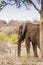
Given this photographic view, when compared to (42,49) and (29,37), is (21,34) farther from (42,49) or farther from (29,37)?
(42,49)

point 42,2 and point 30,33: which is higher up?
point 42,2

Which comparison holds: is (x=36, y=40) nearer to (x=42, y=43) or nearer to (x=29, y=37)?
(x=29, y=37)

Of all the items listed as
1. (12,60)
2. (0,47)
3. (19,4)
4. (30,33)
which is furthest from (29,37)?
(12,60)

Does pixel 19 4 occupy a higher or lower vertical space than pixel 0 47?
higher

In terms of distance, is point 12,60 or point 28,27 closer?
point 12,60

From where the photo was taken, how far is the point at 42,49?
38.3 ft

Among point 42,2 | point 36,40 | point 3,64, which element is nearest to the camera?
point 3,64

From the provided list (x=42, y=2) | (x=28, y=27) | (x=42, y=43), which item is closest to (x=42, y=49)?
(x=42, y=43)

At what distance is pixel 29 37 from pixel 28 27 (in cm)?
40

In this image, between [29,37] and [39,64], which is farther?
[29,37]

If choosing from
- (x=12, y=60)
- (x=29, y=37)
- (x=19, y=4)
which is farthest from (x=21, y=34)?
(x=12, y=60)

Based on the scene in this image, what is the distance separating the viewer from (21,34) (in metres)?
14.3

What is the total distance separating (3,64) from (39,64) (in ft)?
3.32

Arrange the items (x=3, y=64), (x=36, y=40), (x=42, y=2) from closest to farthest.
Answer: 1. (x=3, y=64)
2. (x=42, y=2)
3. (x=36, y=40)
